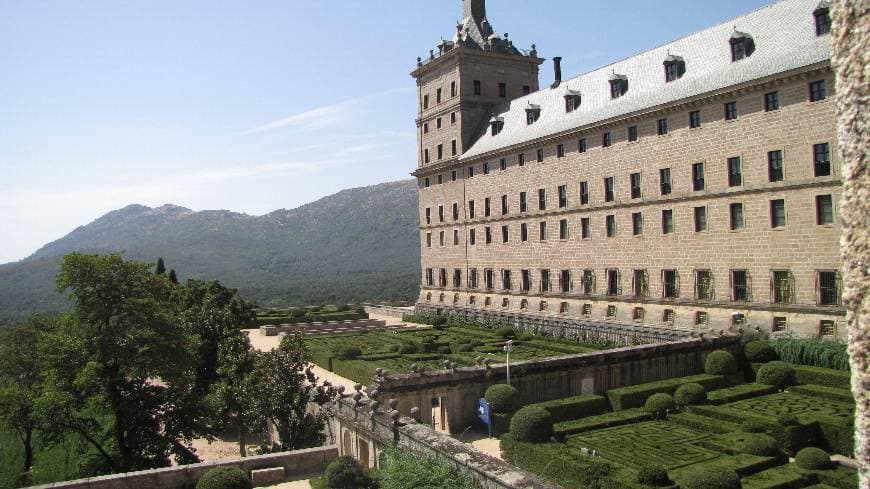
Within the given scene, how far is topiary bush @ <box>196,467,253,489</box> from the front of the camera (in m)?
15.1

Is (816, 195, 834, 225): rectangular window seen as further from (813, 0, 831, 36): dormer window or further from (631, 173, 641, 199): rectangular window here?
(631, 173, 641, 199): rectangular window

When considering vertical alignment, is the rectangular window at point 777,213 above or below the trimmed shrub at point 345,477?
above

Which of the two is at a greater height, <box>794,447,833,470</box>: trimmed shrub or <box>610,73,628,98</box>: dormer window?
<box>610,73,628,98</box>: dormer window

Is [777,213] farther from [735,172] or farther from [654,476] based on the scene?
[654,476]

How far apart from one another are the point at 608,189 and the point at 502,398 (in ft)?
69.7

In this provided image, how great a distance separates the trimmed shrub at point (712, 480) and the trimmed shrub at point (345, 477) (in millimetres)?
7441

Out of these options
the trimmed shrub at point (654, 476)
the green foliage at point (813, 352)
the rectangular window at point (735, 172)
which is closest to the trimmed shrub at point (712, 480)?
the trimmed shrub at point (654, 476)

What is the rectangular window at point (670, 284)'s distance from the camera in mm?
35750

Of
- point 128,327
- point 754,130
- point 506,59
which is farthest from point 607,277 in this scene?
point 128,327

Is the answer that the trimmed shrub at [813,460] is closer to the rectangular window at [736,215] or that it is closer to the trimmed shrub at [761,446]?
the trimmed shrub at [761,446]

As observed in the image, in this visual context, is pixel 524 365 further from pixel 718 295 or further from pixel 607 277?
pixel 607 277

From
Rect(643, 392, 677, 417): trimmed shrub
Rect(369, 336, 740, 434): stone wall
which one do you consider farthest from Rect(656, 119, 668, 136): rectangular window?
Rect(643, 392, 677, 417): trimmed shrub

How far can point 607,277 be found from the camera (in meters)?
40.3

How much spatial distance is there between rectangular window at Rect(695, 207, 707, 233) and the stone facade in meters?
0.07
